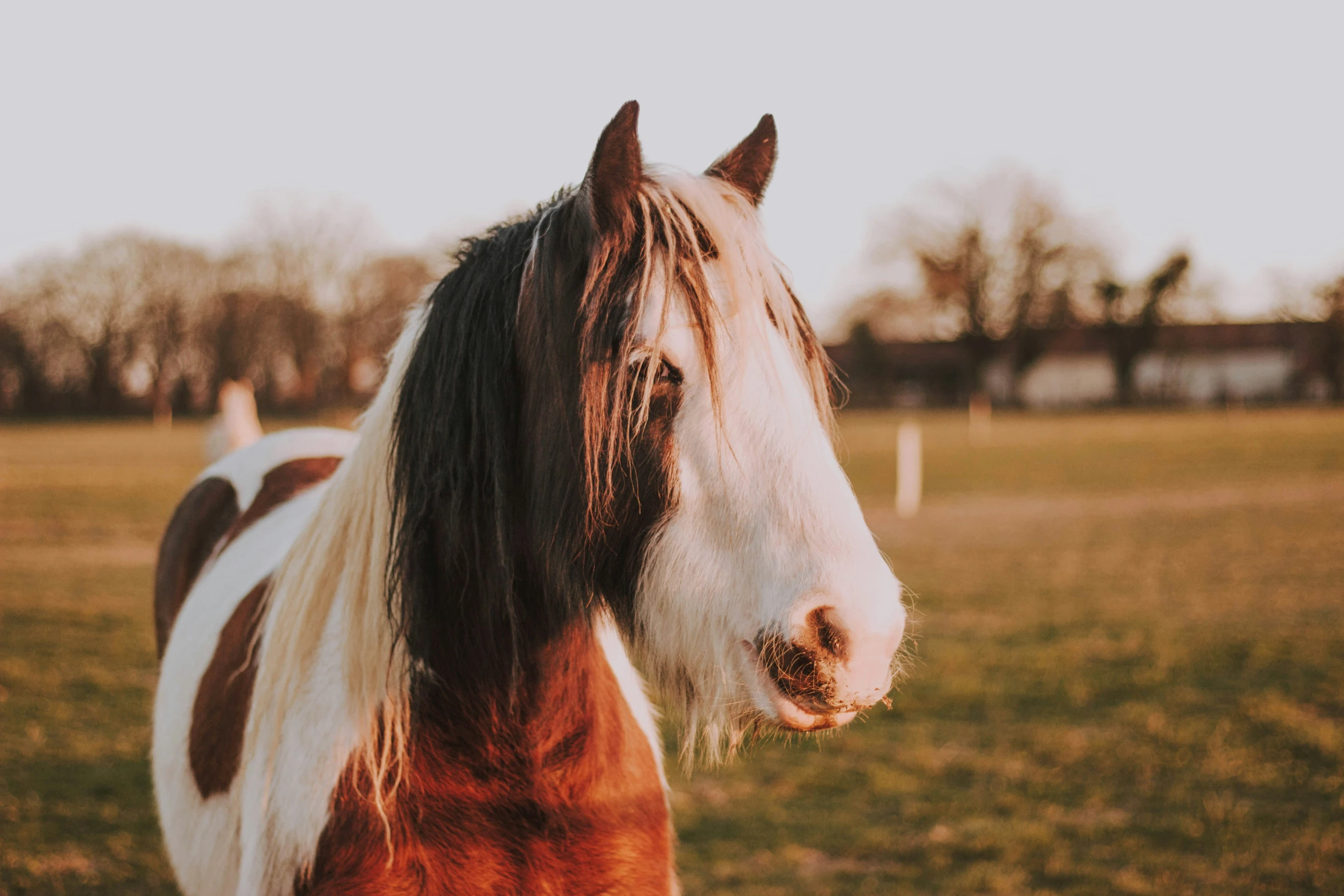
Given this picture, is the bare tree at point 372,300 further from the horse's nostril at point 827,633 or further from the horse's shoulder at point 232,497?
the horse's nostril at point 827,633

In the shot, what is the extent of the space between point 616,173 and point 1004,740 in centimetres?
485

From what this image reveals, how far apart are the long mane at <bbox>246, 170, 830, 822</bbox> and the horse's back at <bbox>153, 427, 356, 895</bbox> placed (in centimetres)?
41

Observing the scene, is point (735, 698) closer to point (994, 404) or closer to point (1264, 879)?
point (1264, 879)

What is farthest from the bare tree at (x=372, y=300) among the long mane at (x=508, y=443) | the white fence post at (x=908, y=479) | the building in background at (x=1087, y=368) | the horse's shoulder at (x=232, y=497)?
the long mane at (x=508, y=443)

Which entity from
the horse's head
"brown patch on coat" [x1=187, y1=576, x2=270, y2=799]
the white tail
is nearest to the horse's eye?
the horse's head

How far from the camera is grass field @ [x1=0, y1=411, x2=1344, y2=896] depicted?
3.79 metres

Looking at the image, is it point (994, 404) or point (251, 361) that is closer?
point (251, 361)

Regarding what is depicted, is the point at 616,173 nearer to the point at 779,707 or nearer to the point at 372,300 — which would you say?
the point at 779,707

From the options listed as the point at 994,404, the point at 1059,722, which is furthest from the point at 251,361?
the point at 1059,722

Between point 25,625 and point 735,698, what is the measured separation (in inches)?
346

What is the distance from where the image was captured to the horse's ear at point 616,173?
135cm

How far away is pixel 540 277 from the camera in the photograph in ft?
4.79

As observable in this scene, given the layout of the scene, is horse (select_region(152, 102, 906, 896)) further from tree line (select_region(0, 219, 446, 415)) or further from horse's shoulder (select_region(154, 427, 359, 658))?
tree line (select_region(0, 219, 446, 415))

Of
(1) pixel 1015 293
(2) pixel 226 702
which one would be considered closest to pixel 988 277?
(1) pixel 1015 293
